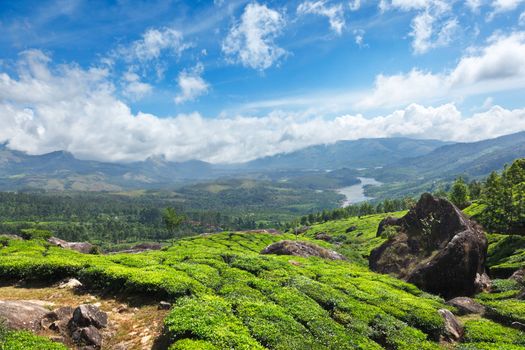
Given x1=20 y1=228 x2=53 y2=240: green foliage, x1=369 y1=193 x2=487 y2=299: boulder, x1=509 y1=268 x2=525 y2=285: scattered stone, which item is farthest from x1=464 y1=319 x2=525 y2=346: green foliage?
x1=20 y1=228 x2=53 y2=240: green foliage

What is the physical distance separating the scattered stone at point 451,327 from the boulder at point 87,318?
27.1 m

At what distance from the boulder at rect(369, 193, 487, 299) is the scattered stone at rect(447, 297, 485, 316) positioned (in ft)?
22.3

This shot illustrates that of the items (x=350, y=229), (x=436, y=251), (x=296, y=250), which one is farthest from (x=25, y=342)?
(x=350, y=229)

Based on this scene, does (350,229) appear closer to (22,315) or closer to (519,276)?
(519,276)

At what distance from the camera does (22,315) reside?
735 inches

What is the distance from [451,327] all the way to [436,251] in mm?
20586

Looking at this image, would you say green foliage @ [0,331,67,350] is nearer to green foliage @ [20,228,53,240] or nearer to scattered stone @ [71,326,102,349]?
scattered stone @ [71,326,102,349]

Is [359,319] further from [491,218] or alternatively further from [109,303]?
[491,218]

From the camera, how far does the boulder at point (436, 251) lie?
39.7 meters

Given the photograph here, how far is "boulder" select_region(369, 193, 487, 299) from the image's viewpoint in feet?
130

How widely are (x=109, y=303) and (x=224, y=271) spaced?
1142 cm

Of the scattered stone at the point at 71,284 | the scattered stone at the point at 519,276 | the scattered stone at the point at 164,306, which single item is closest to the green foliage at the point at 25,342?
the scattered stone at the point at 164,306

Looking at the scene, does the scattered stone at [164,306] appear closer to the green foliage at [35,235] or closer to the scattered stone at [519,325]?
the scattered stone at [519,325]

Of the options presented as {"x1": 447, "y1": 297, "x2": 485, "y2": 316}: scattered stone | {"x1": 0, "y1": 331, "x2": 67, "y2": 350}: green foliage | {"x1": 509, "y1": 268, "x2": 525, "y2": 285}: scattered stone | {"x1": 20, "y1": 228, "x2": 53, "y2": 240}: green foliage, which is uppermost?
{"x1": 0, "y1": 331, "x2": 67, "y2": 350}: green foliage
